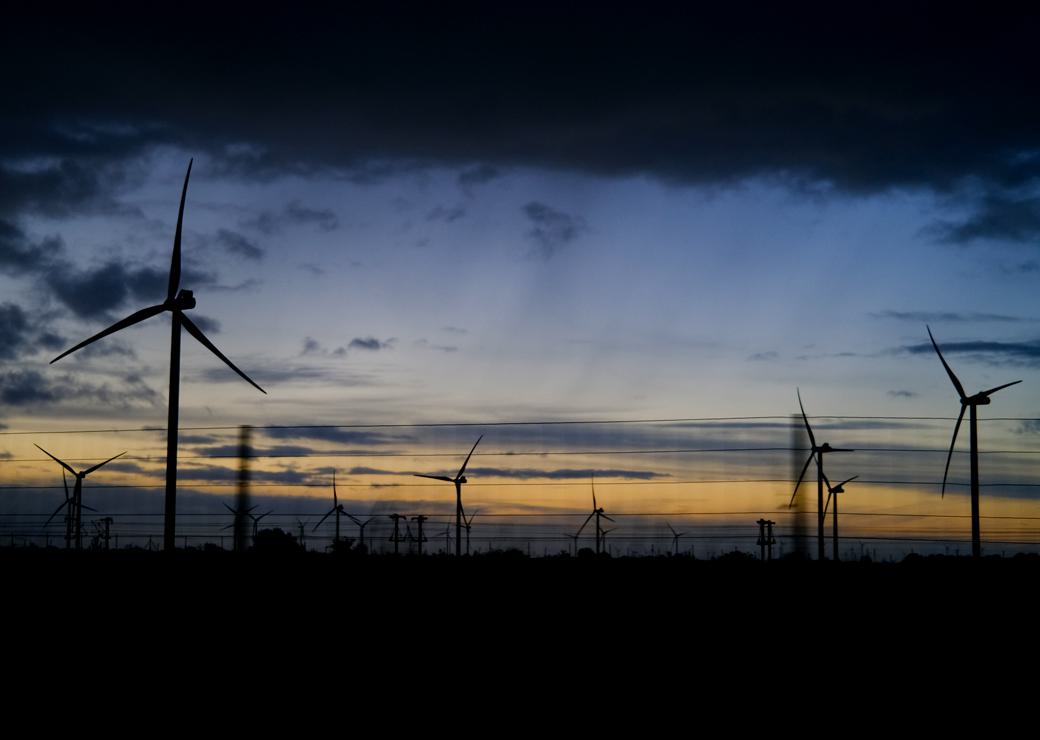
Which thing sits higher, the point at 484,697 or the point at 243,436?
the point at 243,436

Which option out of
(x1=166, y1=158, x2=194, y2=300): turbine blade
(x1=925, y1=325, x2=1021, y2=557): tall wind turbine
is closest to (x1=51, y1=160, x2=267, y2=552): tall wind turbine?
(x1=166, y1=158, x2=194, y2=300): turbine blade

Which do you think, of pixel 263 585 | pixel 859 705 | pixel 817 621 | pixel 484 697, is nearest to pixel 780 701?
pixel 859 705

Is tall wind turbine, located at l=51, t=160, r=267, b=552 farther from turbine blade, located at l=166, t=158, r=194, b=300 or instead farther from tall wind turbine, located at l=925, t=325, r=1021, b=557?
tall wind turbine, located at l=925, t=325, r=1021, b=557

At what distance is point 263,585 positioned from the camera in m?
49.2

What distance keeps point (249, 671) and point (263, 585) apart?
15898 mm

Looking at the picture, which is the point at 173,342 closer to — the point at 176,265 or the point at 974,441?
the point at 176,265

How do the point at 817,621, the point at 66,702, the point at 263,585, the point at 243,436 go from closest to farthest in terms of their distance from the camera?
1. the point at 66,702
2. the point at 817,621
3. the point at 263,585
4. the point at 243,436

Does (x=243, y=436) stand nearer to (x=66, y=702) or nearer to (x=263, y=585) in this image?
(x=263, y=585)

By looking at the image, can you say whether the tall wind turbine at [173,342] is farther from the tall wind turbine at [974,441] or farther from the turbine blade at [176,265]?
the tall wind turbine at [974,441]

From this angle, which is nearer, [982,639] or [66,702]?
[66,702]

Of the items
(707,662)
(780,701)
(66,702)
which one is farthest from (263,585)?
(780,701)

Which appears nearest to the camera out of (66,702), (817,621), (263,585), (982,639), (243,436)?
(66,702)

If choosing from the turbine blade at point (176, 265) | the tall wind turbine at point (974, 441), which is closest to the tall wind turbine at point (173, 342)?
the turbine blade at point (176, 265)

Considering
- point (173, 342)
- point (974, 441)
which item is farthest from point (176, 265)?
point (974, 441)
